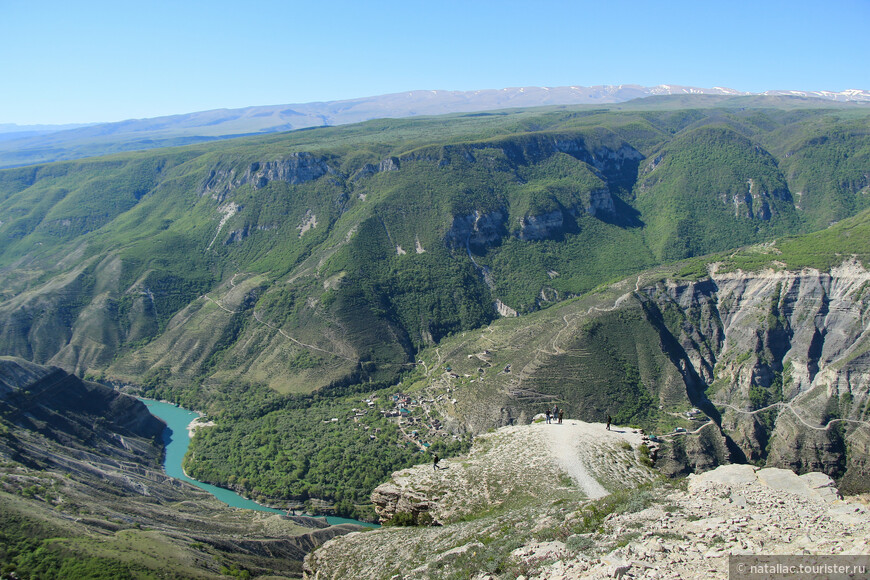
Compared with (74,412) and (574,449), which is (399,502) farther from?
(74,412)

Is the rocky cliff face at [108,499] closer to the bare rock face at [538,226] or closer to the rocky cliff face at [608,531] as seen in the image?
the rocky cliff face at [608,531]

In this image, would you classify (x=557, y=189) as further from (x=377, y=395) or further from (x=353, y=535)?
(x=353, y=535)

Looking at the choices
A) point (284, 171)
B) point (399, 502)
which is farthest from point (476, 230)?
point (399, 502)

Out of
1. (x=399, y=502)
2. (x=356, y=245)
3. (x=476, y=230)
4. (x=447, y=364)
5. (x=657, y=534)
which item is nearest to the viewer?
(x=657, y=534)

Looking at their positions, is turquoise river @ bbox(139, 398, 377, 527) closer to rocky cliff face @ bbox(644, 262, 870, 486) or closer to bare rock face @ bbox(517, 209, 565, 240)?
rocky cliff face @ bbox(644, 262, 870, 486)

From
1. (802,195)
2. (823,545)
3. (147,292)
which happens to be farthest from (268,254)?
(802,195)

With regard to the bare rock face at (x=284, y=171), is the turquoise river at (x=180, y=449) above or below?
below

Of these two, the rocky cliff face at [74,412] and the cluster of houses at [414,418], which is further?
the cluster of houses at [414,418]

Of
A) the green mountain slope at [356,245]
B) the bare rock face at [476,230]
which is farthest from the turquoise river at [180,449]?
the bare rock face at [476,230]

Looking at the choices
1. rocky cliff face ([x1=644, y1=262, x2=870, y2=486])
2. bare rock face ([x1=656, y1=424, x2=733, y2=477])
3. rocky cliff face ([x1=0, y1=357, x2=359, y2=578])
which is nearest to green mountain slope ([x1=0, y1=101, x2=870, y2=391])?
rocky cliff face ([x1=0, y1=357, x2=359, y2=578])
